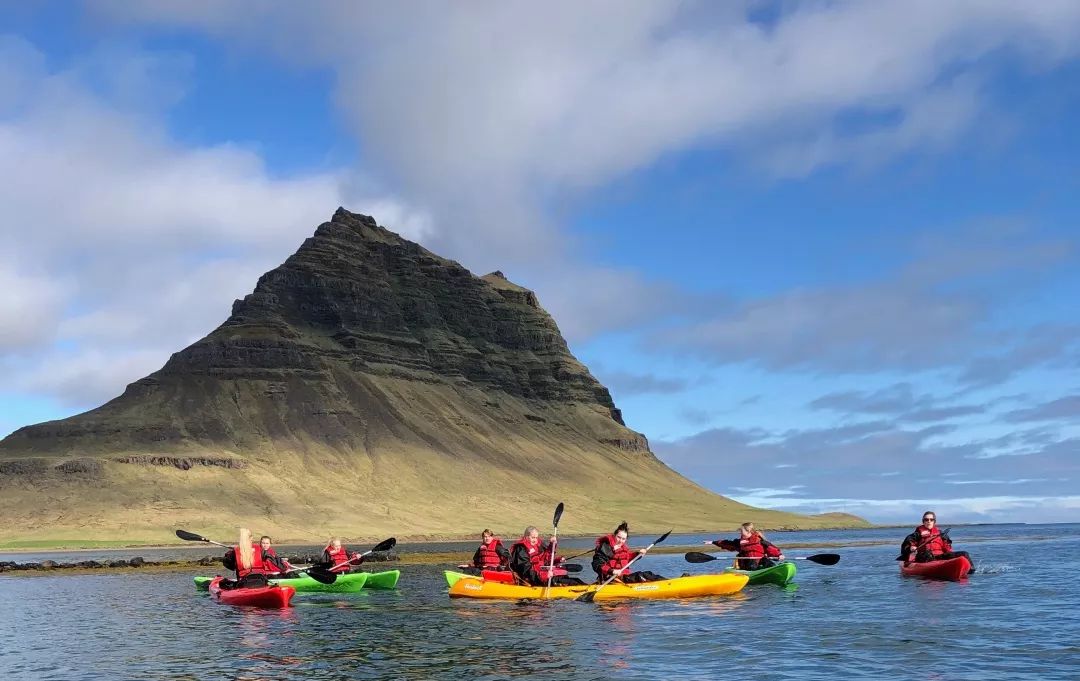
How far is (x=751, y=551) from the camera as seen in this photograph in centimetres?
4353

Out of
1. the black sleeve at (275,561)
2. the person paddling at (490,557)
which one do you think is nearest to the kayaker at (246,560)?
the black sleeve at (275,561)

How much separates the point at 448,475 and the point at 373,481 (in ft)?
46.0

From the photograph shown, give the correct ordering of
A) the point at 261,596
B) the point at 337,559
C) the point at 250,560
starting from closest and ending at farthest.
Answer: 1. the point at 261,596
2. the point at 250,560
3. the point at 337,559

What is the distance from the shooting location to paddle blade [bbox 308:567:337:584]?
1688 inches

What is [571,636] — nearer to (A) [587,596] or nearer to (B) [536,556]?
(A) [587,596]

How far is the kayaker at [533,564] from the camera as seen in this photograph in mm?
37906

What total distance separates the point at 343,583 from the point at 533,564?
1075cm

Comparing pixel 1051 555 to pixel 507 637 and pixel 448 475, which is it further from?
pixel 448 475

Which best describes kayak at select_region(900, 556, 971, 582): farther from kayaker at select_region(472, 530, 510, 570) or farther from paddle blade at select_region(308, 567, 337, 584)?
paddle blade at select_region(308, 567, 337, 584)

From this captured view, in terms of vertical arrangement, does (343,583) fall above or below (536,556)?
below

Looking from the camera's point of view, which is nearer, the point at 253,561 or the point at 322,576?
the point at 253,561

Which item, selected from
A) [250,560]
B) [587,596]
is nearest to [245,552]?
[250,560]

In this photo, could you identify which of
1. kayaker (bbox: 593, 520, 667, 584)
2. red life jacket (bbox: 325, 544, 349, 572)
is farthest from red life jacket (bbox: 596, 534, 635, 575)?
red life jacket (bbox: 325, 544, 349, 572)

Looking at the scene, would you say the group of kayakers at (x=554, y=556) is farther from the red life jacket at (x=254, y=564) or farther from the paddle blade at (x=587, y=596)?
the paddle blade at (x=587, y=596)
